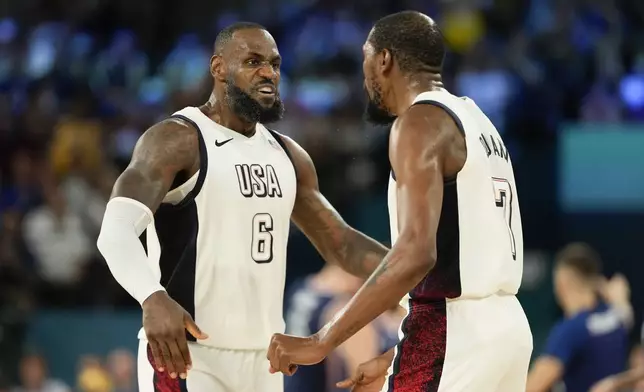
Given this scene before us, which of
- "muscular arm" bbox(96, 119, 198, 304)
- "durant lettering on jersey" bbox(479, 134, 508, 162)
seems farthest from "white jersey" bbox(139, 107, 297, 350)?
"durant lettering on jersey" bbox(479, 134, 508, 162)

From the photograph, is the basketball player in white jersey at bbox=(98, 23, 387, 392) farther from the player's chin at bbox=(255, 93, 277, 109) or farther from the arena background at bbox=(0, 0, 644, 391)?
the arena background at bbox=(0, 0, 644, 391)

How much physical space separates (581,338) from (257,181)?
3.69 metres

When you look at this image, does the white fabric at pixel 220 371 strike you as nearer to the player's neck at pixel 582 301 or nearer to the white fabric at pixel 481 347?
the white fabric at pixel 481 347

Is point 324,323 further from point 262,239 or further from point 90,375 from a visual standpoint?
point 90,375

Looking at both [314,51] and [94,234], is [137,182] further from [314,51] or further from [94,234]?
[314,51]

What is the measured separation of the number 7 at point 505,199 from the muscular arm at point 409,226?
13.5 inches

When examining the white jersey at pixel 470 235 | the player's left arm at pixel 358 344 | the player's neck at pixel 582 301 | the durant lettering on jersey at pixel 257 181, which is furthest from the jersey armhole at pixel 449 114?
the player's neck at pixel 582 301

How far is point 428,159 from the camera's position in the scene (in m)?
4.98

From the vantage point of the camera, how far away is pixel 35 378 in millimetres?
12000

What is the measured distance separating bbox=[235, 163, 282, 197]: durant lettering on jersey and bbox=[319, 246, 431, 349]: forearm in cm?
113

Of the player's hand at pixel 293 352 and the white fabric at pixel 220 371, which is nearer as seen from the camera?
the player's hand at pixel 293 352

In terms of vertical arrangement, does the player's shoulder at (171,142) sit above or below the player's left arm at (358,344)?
above

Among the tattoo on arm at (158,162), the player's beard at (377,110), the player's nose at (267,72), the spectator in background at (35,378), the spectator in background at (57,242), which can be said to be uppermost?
the player's nose at (267,72)

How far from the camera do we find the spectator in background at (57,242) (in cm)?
1341
